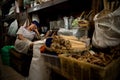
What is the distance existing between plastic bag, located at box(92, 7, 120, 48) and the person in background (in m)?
1.64

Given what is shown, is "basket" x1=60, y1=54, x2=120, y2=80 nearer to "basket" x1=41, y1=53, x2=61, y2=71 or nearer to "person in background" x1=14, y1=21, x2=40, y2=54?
"basket" x1=41, y1=53, x2=61, y2=71

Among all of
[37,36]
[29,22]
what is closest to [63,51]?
[37,36]

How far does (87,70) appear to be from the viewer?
1078mm

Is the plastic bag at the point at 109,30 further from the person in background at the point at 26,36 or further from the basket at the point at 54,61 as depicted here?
the person in background at the point at 26,36

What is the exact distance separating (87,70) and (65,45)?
1.73ft

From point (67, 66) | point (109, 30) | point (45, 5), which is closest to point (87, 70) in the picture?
point (67, 66)

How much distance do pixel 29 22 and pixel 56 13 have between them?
2.54ft

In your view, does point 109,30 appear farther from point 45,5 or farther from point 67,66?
point 45,5

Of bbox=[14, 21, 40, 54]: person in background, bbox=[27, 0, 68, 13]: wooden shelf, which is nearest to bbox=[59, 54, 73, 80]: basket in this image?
bbox=[27, 0, 68, 13]: wooden shelf

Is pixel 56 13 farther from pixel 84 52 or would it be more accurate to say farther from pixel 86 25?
pixel 84 52

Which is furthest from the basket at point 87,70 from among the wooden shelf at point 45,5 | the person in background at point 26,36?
the person in background at point 26,36

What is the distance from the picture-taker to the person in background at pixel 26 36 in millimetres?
2706

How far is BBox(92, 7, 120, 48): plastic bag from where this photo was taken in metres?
1.27

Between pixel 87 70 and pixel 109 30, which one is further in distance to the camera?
pixel 109 30
